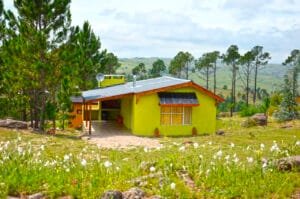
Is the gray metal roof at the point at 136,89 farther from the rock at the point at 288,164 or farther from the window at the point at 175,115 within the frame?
the rock at the point at 288,164

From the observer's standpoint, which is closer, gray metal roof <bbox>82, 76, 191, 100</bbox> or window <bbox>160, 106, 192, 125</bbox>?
gray metal roof <bbox>82, 76, 191, 100</bbox>

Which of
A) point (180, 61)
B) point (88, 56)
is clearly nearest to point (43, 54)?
point (88, 56)

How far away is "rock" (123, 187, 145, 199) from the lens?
7.02m

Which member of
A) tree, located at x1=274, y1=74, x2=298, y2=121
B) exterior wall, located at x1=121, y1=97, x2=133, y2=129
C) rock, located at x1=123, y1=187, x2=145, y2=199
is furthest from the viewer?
tree, located at x1=274, y1=74, x2=298, y2=121

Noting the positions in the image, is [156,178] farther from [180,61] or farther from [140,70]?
[140,70]

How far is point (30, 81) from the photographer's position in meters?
27.2

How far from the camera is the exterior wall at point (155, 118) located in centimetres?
2861

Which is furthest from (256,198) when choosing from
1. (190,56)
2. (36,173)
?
(190,56)

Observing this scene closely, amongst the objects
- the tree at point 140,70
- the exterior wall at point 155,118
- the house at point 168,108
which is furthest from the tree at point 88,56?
the tree at point 140,70

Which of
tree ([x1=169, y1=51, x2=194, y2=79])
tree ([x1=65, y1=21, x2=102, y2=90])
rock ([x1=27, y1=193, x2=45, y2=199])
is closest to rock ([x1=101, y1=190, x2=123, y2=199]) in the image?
rock ([x1=27, y1=193, x2=45, y2=199])

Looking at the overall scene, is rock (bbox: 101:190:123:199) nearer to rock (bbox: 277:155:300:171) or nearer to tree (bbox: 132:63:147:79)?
→ rock (bbox: 277:155:300:171)

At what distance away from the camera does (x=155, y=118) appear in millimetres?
28969

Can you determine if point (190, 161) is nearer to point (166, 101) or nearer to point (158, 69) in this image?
point (166, 101)

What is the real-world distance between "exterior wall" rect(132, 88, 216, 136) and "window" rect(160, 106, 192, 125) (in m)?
0.28
